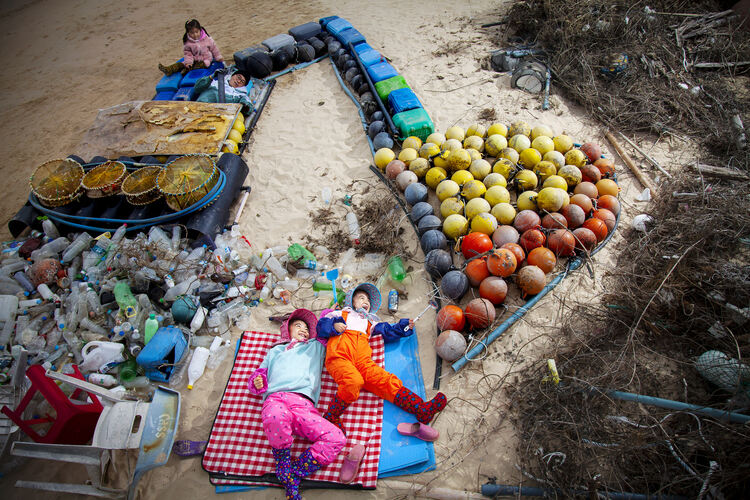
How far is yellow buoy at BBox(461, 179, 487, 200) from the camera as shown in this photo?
5.06 metres

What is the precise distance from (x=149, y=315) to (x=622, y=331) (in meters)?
5.43

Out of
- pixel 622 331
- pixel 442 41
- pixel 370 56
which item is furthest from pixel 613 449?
pixel 442 41

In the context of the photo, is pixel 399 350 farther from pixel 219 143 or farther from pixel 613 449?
pixel 219 143

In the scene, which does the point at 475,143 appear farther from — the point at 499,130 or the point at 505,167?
the point at 505,167

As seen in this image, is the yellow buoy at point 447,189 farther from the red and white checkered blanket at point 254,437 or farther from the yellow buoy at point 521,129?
the red and white checkered blanket at point 254,437

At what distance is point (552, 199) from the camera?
185 inches

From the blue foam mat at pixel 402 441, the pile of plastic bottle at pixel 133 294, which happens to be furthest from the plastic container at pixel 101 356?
the blue foam mat at pixel 402 441

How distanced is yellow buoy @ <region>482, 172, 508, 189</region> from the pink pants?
3671 millimetres

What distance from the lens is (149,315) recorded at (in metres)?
4.58

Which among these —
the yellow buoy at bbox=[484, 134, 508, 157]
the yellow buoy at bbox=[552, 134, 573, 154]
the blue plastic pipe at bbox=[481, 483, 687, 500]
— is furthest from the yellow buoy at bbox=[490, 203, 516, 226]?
the blue plastic pipe at bbox=[481, 483, 687, 500]

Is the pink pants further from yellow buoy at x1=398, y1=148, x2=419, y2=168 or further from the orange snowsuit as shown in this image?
yellow buoy at x1=398, y1=148, x2=419, y2=168

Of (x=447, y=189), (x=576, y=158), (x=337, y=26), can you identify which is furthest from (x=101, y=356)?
(x=337, y=26)

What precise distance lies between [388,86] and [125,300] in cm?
567

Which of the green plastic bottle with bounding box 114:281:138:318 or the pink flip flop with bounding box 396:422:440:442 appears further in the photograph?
the green plastic bottle with bounding box 114:281:138:318
